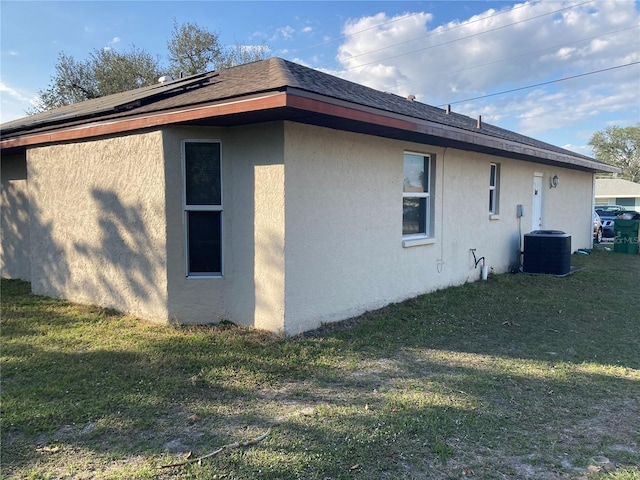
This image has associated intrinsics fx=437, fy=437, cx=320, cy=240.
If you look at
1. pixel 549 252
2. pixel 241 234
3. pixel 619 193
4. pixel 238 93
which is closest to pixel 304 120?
pixel 238 93

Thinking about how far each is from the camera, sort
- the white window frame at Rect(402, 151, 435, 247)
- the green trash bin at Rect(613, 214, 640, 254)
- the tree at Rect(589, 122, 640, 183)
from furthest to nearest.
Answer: the tree at Rect(589, 122, 640, 183) → the green trash bin at Rect(613, 214, 640, 254) → the white window frame at Rect(402, 151, 435, 247)

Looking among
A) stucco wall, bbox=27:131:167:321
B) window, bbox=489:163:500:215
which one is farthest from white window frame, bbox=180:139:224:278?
window, bbox=489:163:500:215

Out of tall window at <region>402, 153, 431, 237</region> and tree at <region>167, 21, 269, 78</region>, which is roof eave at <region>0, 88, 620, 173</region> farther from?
tree at <region>167, 21, 269, 78</region>

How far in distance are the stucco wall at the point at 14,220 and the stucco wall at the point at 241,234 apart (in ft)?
16.5

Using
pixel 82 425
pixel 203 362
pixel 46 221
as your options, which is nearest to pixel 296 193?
pixel 203 362

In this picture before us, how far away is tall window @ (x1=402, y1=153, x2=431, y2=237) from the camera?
25.5 feet

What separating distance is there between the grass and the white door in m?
5.74

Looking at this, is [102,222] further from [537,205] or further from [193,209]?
[537,205]

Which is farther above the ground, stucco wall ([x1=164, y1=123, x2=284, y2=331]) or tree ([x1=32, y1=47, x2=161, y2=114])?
tree ([x1=32, y1=47, x2=161, y2=114])

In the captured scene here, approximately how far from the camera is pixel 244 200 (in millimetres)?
5879

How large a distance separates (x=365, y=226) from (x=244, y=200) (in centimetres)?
193

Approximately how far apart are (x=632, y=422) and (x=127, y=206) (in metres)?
6.39

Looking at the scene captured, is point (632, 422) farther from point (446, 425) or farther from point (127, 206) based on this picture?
point (127, 206)

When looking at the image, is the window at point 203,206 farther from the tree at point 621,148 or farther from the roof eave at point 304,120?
the tree at point 621,148
